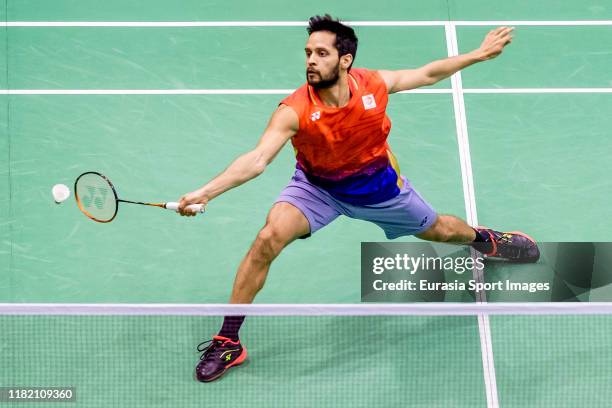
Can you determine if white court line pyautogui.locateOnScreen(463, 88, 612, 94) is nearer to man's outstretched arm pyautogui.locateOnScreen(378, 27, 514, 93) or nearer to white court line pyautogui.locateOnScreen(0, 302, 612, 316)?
man's outstretched arm pyautogui.locateOnScreen(378, 27, 514, 93)

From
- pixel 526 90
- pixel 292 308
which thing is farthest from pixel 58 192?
pixel 526 90

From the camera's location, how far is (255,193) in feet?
31.2

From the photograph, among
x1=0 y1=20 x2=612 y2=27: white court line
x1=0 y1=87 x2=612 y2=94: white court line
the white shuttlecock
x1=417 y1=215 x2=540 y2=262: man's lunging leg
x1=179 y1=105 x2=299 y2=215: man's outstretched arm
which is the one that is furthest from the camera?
x1=0 y1=20 x2=612 y2=27: white court line

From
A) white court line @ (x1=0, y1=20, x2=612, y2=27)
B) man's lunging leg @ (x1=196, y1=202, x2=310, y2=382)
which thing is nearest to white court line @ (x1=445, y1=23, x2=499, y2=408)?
white court line @ (x1=0, y1=20, x2=612, y2=27)

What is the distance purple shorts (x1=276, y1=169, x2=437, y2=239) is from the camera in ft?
25.6

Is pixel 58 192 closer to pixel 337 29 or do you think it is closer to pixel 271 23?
pixel 337 29

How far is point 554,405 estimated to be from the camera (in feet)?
24.2

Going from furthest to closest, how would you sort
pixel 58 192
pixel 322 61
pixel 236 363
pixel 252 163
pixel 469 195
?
pixel 469 195 → pixel 58 192 → pixel 236 363 → pixel 322 61 → pixel 252 163

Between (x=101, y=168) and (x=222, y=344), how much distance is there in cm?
252

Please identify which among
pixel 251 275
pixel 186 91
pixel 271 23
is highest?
pixel 271 23

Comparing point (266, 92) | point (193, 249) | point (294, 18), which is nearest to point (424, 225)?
point (193, 249)

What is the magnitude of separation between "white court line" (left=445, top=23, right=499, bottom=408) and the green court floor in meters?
0.05

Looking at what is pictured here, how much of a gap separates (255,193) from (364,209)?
1.78 meters

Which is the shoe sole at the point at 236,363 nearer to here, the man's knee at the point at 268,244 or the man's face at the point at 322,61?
the man's knee at the point at 268,244
